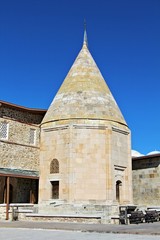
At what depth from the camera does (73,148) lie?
2248 centimetres

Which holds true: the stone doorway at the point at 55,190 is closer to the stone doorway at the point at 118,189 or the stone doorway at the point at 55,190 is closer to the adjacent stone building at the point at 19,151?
the adjacent stone building at the point at 19,151

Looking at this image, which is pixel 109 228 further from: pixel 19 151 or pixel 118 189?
pixel 19 151

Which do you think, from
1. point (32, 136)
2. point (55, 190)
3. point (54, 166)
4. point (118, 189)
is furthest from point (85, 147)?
point (32, 136)

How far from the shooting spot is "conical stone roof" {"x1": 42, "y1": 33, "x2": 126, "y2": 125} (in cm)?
2352

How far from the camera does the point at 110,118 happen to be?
77.1 feet

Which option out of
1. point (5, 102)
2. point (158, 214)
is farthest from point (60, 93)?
point (158, 214)

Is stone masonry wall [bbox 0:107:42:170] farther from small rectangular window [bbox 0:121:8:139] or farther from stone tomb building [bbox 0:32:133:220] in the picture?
small rectangular window [bbox 0:121:8:139]

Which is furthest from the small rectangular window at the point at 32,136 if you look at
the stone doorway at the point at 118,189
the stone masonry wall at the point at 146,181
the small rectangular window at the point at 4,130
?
the stone masonry wall at the point at 146,181

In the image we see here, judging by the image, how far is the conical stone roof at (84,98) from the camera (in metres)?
23.5

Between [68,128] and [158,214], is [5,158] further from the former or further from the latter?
[158,214]

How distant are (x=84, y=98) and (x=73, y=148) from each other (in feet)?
11.9

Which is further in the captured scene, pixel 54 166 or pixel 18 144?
pixel 18 144

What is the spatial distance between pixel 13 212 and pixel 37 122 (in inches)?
361

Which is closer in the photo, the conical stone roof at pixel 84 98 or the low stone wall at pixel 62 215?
the low stone wall at pixel 62 215
